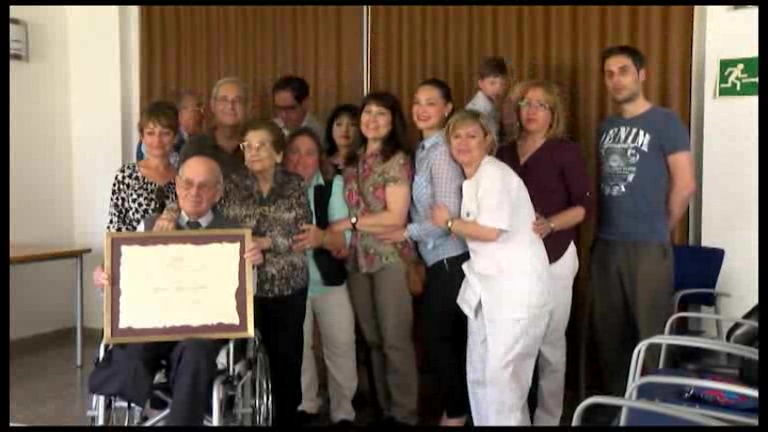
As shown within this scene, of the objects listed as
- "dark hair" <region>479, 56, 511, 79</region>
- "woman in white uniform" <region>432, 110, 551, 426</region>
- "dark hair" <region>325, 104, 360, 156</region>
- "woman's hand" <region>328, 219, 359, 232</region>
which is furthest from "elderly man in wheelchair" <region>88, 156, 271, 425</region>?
"dark hair" <region>479, 56, 511, 79</region>

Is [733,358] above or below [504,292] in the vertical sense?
below

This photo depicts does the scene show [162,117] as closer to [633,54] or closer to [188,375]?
[188,375]

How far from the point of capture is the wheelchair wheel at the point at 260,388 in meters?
2.21

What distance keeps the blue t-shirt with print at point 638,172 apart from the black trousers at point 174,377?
151 cm

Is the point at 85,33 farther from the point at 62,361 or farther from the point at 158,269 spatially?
the point at 158,269

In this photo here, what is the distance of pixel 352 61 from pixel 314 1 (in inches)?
13.1

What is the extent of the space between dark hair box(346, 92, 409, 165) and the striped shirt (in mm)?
79

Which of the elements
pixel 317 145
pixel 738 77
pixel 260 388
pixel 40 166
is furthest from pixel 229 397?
pixel 40 166

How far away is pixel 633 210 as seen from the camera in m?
2.55

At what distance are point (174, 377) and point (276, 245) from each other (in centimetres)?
59

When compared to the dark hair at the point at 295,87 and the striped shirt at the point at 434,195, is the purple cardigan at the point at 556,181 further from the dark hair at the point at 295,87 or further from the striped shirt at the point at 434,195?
the dark hair at the point at 295,87

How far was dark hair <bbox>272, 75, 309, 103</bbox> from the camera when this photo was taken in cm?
307

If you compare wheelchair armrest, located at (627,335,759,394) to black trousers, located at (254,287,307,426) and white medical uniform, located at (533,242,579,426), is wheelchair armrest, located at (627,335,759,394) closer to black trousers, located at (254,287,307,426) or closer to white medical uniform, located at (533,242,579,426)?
white medical uniform, located at (533,242,579,426)

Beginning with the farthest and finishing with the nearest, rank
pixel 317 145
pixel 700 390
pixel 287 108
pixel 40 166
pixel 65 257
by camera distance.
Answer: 1. pixel 40 166
2. pixel 65 257
3. pixel 287 108
4. pixel 317 145
5. pixel 700 390
